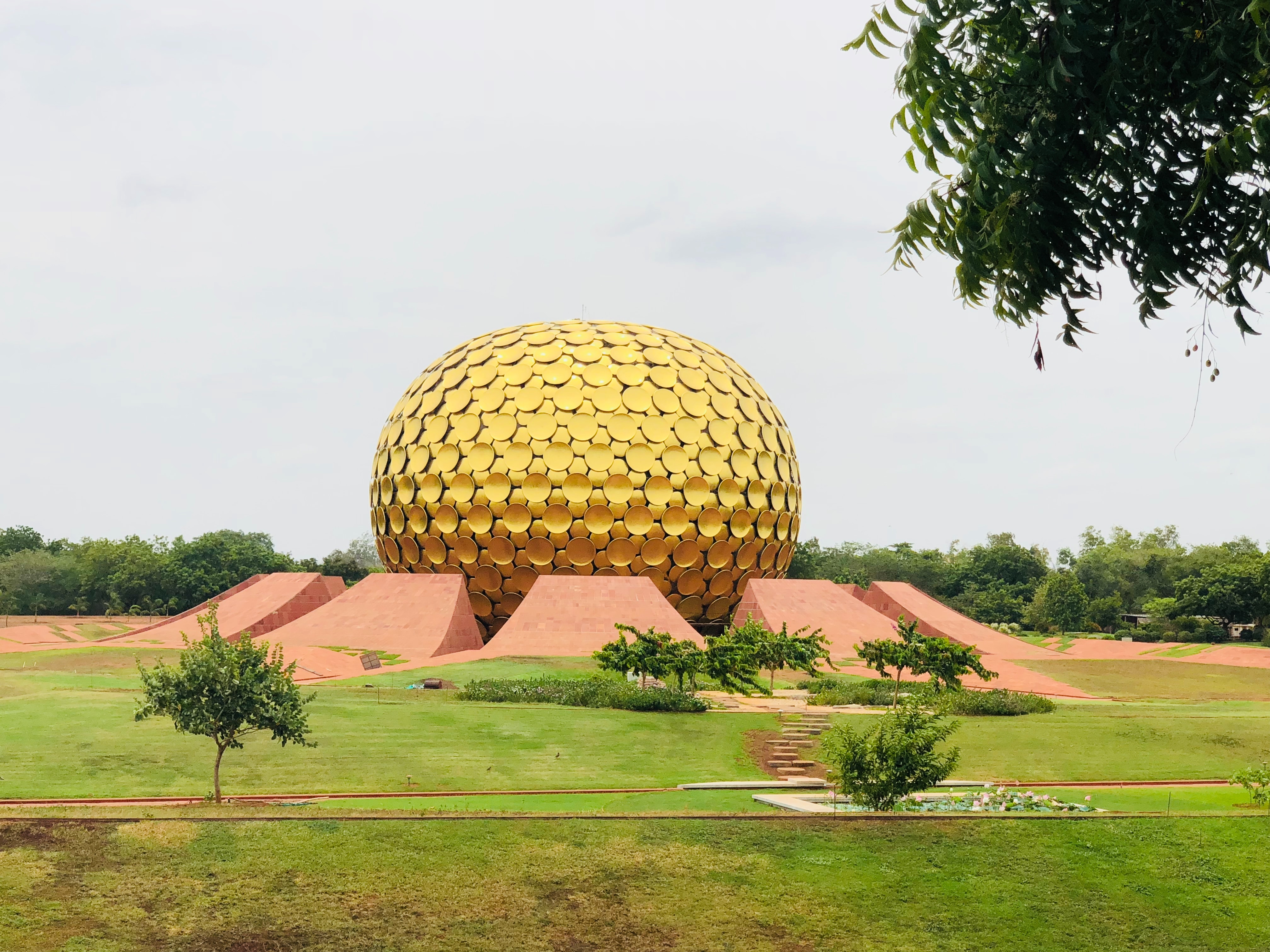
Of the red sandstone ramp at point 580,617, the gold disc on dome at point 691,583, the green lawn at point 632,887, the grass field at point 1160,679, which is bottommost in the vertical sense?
the green lawn at point 632,887

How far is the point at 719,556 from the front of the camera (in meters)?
34.7

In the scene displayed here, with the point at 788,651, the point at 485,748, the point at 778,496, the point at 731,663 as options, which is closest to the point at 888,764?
the point at 485,748

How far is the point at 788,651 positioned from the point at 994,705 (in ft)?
14.5

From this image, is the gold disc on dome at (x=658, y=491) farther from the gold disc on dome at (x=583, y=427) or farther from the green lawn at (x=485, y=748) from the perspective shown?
the green lawn at (x=485, y=748)

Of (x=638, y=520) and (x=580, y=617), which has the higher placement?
(x=638, y=520)

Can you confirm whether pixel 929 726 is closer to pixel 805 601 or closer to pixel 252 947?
pixel 252 947

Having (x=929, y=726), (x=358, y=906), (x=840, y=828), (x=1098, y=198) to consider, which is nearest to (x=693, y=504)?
(x=929, y=726)

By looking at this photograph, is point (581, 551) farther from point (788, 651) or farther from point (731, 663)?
point (731, 663)

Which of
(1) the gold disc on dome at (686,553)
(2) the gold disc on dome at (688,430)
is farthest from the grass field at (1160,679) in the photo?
(2) the gold disc on dome at (688,430)

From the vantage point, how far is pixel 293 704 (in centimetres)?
1400

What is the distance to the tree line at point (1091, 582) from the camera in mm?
48594

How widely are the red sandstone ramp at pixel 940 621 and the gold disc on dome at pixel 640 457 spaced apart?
27.2 feet

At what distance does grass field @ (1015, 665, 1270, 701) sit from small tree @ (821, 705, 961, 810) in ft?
53.3

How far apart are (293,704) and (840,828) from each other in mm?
6376
